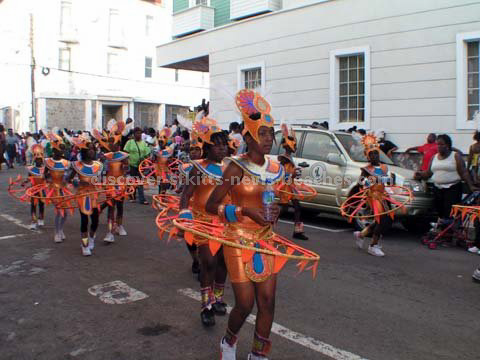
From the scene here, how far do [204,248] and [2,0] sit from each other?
1741 inches

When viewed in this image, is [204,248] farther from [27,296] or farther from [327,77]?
[327,77]

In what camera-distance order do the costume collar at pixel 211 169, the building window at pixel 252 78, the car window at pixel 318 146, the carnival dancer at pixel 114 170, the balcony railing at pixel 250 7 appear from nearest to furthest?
1. the costume collar at pixel 211 169
2. the carnival dancer at pixel 114 170
3. the car window at pixel 318 146
4. the balcony railing at pixel 250 7
5. the building window at pixel 252 78

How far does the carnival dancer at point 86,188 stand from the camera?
7.51 m

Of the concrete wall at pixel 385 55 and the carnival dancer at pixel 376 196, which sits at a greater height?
the concrete wall at pixel 385 55

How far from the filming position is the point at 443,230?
28.3 ft

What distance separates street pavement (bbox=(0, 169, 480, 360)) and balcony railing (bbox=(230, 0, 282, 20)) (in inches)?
421

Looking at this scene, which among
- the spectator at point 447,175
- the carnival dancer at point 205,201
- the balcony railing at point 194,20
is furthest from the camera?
the balcony railing at point 194,20

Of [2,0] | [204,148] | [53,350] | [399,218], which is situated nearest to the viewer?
[53,350]

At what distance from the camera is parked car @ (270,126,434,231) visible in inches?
362

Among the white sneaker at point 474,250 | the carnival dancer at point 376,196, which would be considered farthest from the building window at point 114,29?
the white sneaker at point 474,250

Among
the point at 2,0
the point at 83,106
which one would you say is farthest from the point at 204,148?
the point at 2,0

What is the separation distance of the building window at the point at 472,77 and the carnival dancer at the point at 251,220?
9.54 metres

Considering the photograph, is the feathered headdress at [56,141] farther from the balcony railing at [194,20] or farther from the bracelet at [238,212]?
the balcony railing at [194,20]

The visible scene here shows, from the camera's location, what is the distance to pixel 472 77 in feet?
38.7
